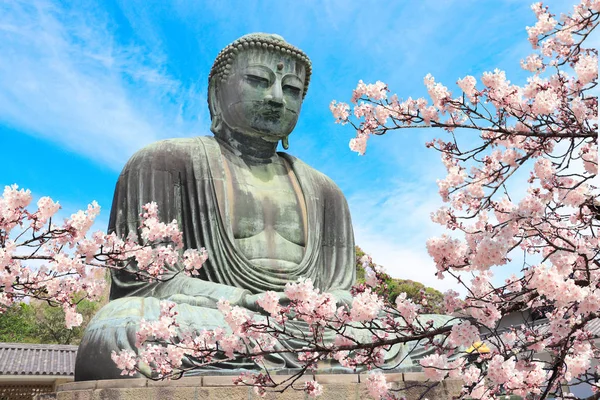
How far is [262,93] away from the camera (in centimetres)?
684

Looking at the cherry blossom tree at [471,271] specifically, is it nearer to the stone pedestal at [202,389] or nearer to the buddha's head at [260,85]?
the stone pedestal at [202,389]

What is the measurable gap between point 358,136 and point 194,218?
Result: 2.42 metres

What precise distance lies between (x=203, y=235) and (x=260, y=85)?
81.1 inches

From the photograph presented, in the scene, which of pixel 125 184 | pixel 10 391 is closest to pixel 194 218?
pixel 125 184

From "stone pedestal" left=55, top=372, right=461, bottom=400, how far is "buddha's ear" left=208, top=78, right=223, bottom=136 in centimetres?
372

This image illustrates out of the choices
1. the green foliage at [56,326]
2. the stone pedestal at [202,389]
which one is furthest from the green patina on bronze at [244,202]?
the green foliage at [56,326]

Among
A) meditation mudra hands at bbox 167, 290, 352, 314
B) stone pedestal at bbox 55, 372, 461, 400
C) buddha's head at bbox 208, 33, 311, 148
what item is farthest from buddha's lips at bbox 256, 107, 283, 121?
stone pedestal at bbox 55, 372, 461, 400

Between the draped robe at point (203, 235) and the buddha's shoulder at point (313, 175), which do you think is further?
the buddha's shoulder at point (313, 175)

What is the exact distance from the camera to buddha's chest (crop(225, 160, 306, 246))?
638cm

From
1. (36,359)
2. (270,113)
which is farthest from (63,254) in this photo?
(36,359)

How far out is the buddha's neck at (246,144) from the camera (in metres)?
7.08

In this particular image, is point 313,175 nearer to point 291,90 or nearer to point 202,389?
point 291,90

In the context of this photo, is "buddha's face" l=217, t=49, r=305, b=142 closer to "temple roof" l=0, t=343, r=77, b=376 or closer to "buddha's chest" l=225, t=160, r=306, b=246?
"buddha's chest" l=225, t=160, r=306, b=246

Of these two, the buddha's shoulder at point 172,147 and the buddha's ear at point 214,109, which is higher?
the buddha's ear at point 214,109
